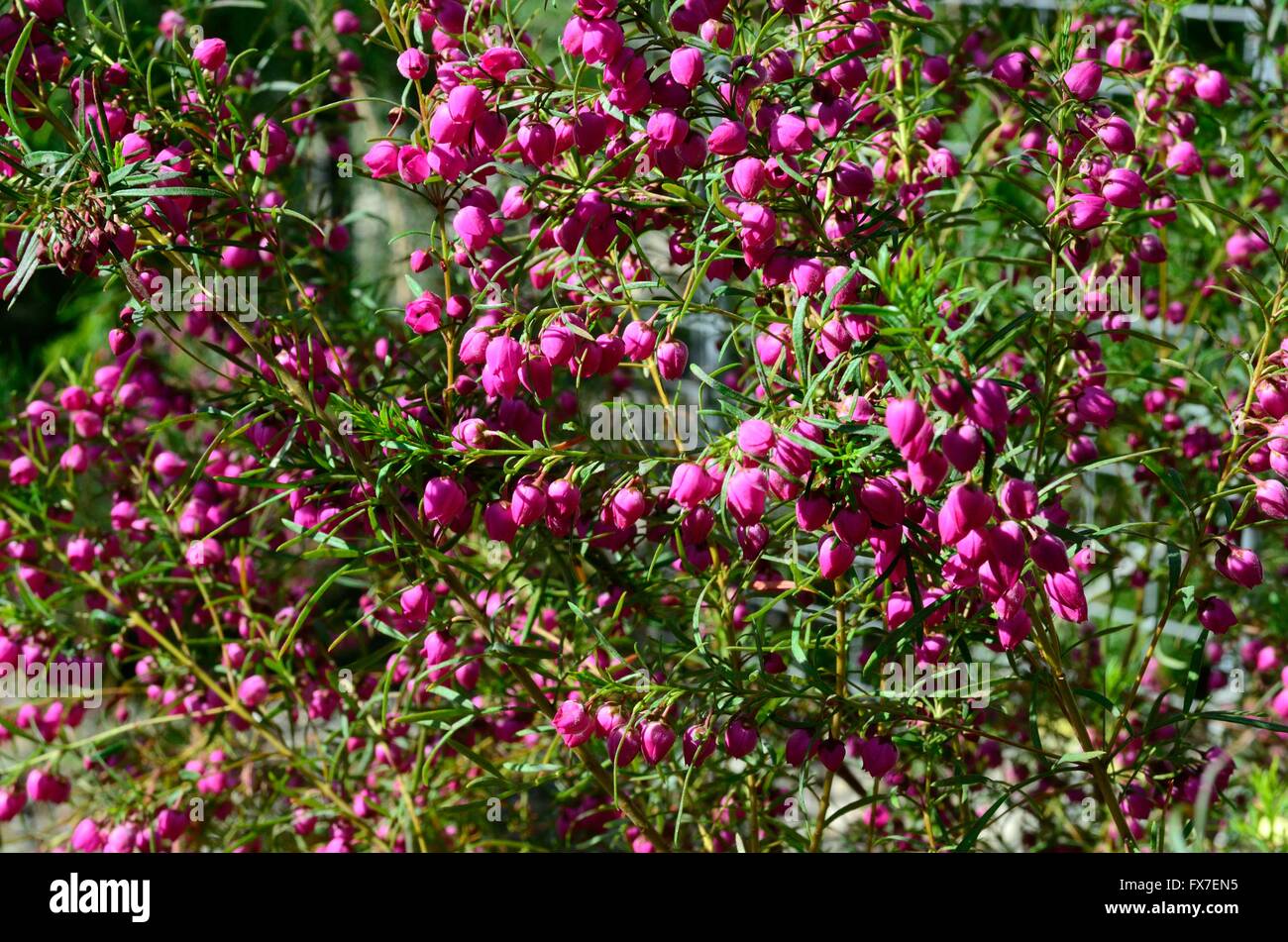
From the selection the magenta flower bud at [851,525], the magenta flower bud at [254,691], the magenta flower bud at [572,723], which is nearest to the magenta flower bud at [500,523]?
the magenta flower bud at [572,723]

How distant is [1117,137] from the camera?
926 mm

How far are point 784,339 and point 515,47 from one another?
31 centimetres

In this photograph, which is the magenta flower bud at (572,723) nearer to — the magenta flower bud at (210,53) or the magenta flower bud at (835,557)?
the magenta flower bud at (835,557)

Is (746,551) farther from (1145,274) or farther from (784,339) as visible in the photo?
(1145,274)

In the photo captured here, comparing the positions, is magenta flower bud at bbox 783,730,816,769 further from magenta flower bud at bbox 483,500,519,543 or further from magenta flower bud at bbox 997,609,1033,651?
magenta flower bud at bbox 483,500,519,543

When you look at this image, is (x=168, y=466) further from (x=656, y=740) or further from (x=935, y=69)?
(x=935, y=69)

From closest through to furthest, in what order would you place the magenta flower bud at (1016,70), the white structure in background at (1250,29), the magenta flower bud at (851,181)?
the magenta flower bud at (851,181) → the magenta flower bud at (1016,70) → the white structure in background at (1250,29)

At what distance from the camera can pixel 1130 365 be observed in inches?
64.4

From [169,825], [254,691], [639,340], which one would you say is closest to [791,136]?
[639,340]

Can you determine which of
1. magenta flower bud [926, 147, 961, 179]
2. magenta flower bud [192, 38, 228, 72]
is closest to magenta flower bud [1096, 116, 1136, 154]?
magenta flower bud [926, 147, 961, 179]

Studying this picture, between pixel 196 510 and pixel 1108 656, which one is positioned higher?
pixel 196 510

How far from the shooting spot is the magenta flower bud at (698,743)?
0.90m
